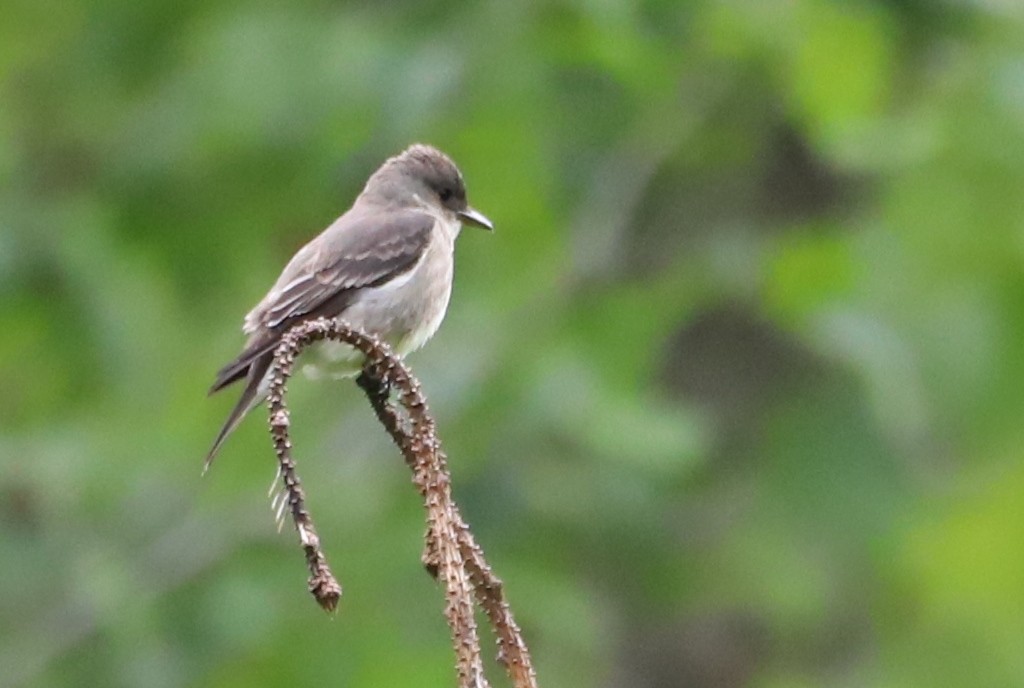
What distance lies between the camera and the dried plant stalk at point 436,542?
2.43m

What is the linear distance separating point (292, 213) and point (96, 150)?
3.12 ft

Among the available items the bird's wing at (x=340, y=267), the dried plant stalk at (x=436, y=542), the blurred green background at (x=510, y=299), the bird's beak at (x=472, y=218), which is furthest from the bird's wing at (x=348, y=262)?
the dried plant stalk at (x=436, y=542)

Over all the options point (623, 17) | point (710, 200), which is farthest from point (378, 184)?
point (710, 200)

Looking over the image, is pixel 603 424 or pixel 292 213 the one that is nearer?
pixel 603 424

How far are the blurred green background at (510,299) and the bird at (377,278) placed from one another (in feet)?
1.84

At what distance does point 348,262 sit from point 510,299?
5.75 feet

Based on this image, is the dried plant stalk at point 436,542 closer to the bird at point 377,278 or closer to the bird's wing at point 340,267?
the bird at point 377,278

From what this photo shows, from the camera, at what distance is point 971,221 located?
28.2 ft

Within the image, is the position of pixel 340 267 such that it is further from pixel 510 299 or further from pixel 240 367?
pixel 510 299

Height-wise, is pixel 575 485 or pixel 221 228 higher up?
pixel 221 228

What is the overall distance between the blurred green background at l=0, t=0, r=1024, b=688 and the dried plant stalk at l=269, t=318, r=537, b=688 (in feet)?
13.5

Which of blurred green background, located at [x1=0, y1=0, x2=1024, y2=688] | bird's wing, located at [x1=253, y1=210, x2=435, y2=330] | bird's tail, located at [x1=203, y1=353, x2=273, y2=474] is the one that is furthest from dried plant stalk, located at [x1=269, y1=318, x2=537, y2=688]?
blurred green background, located at [x1=0, y1=0, x2=1024, y2=688]

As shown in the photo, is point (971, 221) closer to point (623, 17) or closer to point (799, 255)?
point (799, 255)

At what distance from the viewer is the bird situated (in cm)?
522
